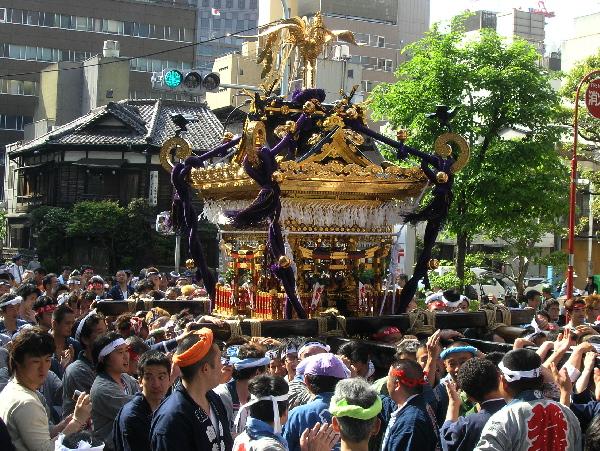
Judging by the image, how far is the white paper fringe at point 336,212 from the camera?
11.0 metres

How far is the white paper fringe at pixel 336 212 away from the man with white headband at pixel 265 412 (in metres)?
5.09

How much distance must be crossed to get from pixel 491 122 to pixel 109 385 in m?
19.7

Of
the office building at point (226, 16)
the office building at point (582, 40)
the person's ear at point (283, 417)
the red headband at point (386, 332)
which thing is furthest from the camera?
the office building at point (226, 16)

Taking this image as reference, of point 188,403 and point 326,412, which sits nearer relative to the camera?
Result: point 188,403

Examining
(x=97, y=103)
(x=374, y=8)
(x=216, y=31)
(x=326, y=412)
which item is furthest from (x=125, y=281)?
(x=216, y=31)

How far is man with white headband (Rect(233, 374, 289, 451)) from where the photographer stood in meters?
5.45

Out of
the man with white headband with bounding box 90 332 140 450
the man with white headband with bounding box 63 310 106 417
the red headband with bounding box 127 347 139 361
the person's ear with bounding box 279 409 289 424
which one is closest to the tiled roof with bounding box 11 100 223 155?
the red headband with bounding box 127 347 139 361

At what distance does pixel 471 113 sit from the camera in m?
25.5

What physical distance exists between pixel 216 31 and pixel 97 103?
119m

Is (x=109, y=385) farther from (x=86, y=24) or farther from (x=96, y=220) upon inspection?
(x=86, y=24)

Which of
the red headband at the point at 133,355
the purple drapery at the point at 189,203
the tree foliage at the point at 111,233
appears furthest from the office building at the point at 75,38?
the red headband at the point at 133,355

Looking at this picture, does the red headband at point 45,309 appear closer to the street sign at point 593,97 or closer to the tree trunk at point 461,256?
the street sign at point 593,97

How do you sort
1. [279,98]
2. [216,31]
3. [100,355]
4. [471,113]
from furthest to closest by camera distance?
[216,31]
[471,113]
[279,98]
[100,355]

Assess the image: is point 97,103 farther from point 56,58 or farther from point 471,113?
point 471,113
